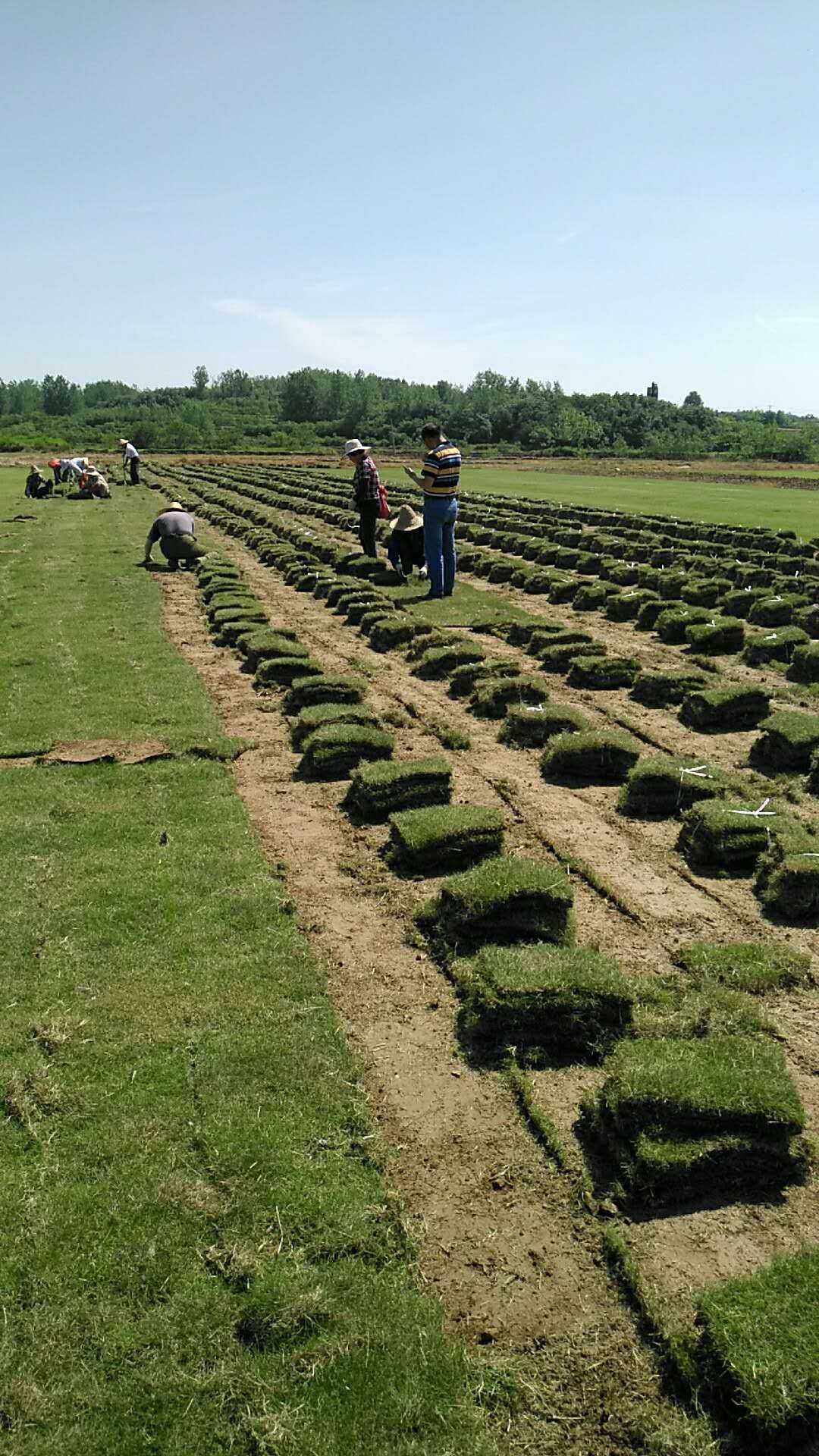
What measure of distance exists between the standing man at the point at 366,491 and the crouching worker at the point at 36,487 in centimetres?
2699

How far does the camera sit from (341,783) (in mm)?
A: 10273

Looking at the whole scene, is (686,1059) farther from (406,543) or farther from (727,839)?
(406,543)

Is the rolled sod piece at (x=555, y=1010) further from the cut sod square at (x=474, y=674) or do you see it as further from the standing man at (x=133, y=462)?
the standing man at (x=133, y=462)

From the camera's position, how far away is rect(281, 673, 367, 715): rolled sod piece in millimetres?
12625

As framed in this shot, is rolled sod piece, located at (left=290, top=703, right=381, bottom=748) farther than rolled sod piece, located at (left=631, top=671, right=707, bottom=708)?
No

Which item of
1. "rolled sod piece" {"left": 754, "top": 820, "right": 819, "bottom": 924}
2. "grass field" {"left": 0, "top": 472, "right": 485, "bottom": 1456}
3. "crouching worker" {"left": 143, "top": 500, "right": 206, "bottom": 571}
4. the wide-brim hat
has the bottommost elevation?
"grass field" {"left": 0, "top": 472, "right": 485, "bottom": 1456}

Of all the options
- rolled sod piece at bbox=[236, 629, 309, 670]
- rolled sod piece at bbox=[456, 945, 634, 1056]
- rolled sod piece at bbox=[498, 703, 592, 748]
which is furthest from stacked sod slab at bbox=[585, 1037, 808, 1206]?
rolled sod piece at bbox=[236, 629, 309, 670]

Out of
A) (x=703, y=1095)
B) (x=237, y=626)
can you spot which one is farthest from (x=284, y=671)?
(x=703, y=1095)

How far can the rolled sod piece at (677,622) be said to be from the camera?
57.8 feet

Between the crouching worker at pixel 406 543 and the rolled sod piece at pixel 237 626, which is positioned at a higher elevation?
the crouching worker at pixel 406 543

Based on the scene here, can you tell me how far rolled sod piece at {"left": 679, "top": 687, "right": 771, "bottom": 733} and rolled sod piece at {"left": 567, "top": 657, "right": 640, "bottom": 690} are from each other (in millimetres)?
2070

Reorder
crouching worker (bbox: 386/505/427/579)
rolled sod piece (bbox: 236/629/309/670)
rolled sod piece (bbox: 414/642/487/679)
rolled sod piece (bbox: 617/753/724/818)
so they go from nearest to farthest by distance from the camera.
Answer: rolled sod piece (bbox: 617/753/724/818), rolled sod piece (bbox: 414/642/487/679), rolled sod piece (bbox: 236/629/309/670), crouching worker (bbox: 386/505/427/579)

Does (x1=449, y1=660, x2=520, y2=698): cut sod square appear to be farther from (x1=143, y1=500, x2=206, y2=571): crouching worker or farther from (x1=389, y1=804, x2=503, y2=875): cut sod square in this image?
(x1=143, y1=500, x2=206, y2=571): crouching worker

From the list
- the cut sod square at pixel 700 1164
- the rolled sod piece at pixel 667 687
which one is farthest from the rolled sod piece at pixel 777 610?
the cut sod square at pixel 700 1164
